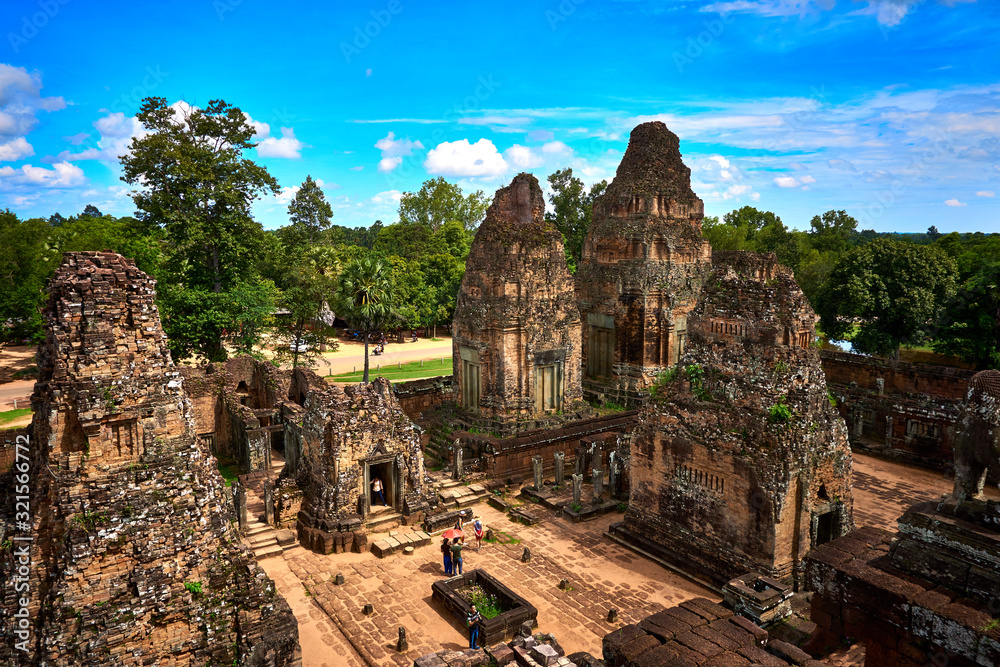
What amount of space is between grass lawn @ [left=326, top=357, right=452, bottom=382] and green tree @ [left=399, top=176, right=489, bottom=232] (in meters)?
29.9

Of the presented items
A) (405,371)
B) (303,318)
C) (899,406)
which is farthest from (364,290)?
(899,406)

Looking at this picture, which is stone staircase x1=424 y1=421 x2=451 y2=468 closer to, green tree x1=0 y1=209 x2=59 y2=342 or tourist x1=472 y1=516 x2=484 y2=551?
tourist x1=472 y1=516 x2=484 y2=551

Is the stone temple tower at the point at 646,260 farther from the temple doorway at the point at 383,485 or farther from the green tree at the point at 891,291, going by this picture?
the temple doorway at the point at 383,485

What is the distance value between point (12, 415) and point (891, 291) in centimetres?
4281

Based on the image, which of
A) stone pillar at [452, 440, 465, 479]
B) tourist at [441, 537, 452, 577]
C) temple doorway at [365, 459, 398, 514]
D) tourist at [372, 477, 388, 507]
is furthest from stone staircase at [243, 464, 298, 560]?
stone pillar at [452, 440, 465, 479]

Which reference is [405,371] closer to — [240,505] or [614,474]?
[614,474]

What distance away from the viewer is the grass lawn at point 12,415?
2646 centimetres

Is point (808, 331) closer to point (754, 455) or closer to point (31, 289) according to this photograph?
point (754, 455)

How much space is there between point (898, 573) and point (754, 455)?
6.78 metres

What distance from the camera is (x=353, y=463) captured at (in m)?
16.2

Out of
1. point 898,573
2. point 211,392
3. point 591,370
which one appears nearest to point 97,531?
point 898,573

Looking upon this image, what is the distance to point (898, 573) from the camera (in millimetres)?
6129

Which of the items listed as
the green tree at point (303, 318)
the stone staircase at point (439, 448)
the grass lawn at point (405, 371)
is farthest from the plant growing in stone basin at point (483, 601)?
the grass lawn at point (405, 371)

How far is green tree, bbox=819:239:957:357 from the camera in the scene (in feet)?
98.9
